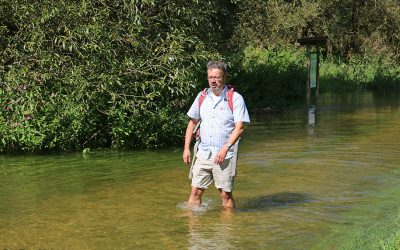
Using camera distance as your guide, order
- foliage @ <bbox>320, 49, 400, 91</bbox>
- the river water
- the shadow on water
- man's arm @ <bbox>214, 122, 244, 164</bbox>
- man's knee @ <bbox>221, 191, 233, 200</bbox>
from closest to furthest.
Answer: the river water, man's arm @ <bbox>214, 122, 244, 164</bbox>, man's knee @ <bbox>221, 191, 233, 200</bbox>, the shadow on water, foliage @ <bbox>320, 49, 400, 91</bbox>

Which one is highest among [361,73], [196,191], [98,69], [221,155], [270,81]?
[361,73]

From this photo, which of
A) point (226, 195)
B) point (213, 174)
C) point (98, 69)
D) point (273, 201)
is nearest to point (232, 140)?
point (213, 174)

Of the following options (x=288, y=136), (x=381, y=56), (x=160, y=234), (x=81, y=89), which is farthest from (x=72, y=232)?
(x=381, y=56)

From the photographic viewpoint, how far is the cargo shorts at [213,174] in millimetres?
8648

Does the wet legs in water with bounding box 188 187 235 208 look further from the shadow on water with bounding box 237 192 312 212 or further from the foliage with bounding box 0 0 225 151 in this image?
the foliage with bounding box 0 0 225 151

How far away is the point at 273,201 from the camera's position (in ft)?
32.5

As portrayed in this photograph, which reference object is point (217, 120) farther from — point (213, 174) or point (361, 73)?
point (361, 73)

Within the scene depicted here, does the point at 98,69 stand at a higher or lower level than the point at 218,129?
higher

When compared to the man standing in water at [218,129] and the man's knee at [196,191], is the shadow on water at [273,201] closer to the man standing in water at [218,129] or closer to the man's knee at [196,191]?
the man's knee at [196,191]

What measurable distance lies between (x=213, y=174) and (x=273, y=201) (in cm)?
154

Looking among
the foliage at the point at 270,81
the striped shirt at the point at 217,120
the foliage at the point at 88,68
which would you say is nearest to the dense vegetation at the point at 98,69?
the foliage at the point at 88,68

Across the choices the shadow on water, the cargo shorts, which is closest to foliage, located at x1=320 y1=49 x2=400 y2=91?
the shadow on water

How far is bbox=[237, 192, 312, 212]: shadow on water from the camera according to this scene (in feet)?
31.1

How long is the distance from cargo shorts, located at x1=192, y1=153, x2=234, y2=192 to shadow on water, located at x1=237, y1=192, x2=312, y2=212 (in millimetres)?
733
